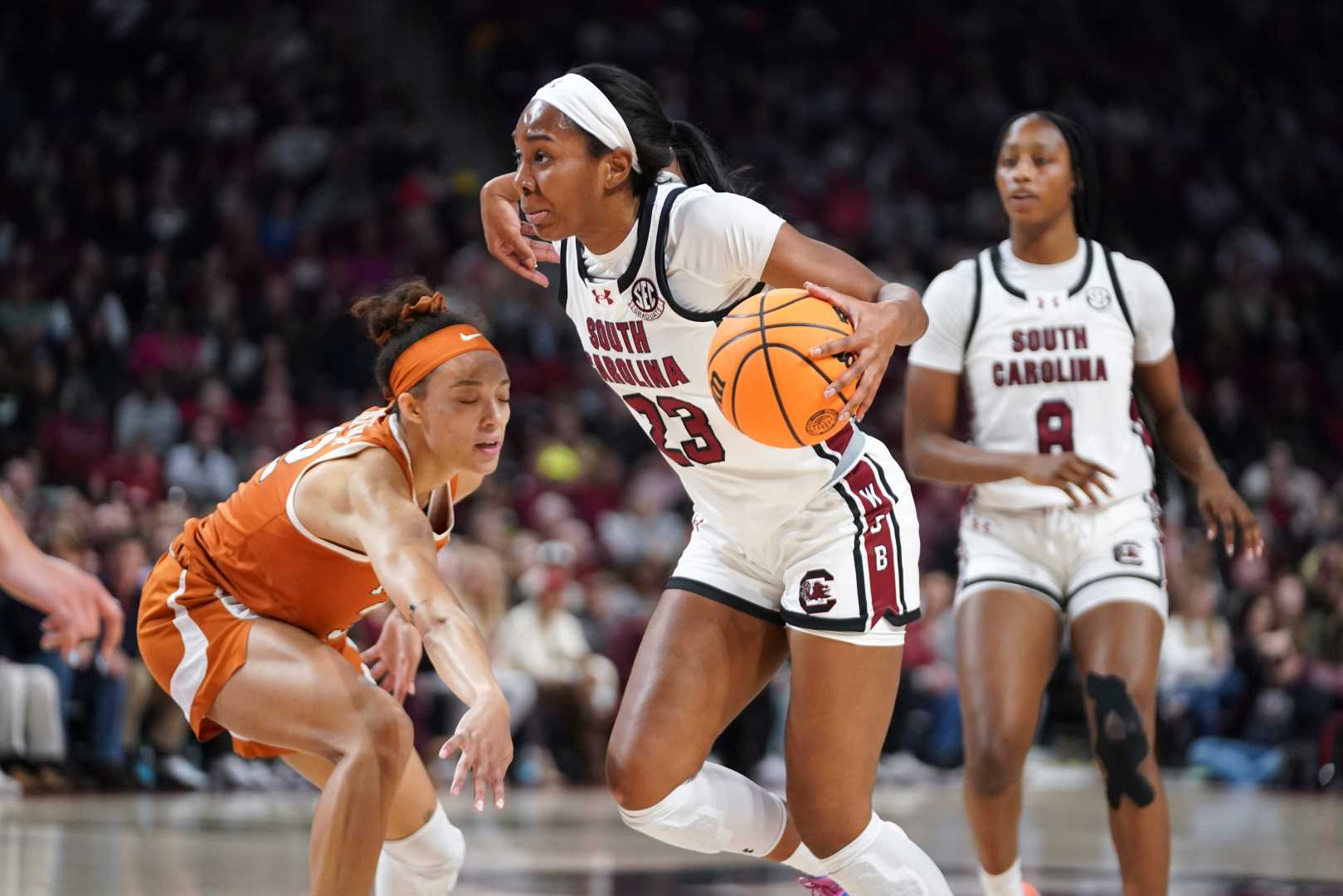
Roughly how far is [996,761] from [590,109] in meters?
2.10

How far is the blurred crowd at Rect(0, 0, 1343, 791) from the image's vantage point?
36.1 feet

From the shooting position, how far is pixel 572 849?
24.5 ft

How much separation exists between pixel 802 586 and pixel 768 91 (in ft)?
50.5

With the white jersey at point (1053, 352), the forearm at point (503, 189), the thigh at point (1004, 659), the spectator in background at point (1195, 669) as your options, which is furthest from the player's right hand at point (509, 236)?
the spectator in background at point (1195, 669)

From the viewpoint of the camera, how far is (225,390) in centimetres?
1255

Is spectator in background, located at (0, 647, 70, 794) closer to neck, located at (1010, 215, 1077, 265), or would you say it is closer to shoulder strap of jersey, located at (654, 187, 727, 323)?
neck, located at (1010, 215, 1077, 265)

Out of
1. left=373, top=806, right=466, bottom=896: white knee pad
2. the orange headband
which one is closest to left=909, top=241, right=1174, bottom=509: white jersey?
the orange headband

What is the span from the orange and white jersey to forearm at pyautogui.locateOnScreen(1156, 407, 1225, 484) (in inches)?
94.0

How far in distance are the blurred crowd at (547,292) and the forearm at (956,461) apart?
1433 millimetres

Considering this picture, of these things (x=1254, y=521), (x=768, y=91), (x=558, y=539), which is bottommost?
(x=558, y=539)

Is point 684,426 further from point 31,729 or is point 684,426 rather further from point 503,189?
point 31,729

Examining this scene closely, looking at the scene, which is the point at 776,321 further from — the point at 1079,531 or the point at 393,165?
the point at 393,165

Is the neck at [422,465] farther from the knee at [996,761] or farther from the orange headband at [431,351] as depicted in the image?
the knee at [996,761]

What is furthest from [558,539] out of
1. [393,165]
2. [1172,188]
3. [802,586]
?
[1172,188]
